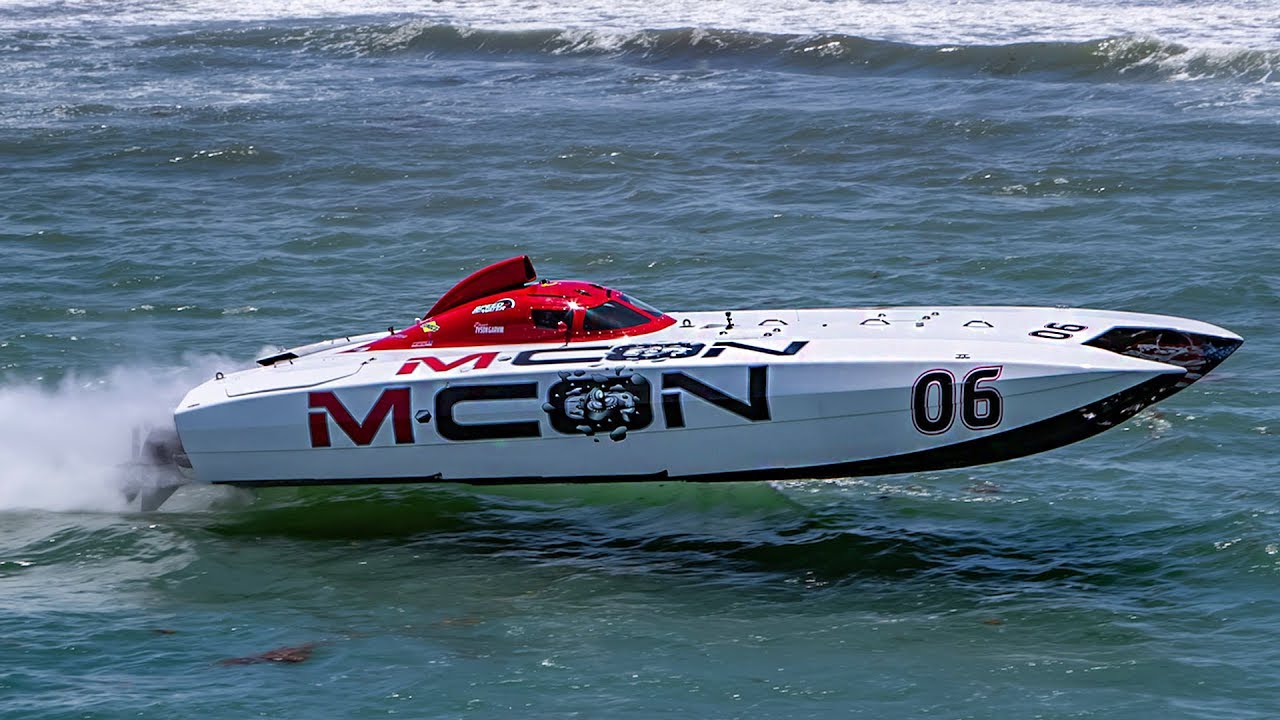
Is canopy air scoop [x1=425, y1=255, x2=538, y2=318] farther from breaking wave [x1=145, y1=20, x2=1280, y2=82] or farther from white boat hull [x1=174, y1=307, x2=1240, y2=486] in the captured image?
breaking wave [x1=145, y1=20, x2=1280, y2=82]

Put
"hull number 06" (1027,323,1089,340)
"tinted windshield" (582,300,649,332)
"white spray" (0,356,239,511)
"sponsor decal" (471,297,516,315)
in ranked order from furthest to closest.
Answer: "white spray" (0,356,239,511) → "sponsor decal" (471,297,516,315) → "tinted windshield" (582,300,649,332) → "hull number 06" (1027,323,1089,340)

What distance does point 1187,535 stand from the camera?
12.7m

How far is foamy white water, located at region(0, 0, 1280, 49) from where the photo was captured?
3052 centimetres

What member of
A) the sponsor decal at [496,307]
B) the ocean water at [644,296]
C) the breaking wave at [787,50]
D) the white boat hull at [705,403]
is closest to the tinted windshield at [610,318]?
the white boat hull at [705,403]

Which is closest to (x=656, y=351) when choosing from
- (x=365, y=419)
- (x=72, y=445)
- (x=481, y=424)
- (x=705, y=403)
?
(x=705, y=403)

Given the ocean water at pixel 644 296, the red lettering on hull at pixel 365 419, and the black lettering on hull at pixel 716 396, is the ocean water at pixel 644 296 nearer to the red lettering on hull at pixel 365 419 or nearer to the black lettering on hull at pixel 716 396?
the red lettering on hull at pixel 365 419

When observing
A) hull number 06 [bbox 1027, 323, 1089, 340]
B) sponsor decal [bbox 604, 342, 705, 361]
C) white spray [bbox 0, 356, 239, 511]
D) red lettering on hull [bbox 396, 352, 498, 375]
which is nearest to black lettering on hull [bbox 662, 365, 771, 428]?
sponsor decal [bbox 604, 342, 705, 361]

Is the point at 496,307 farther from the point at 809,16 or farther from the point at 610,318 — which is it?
the point at 809,16

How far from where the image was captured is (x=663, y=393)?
491 inches

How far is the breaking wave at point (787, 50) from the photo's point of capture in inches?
1105

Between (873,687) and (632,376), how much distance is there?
3327mm

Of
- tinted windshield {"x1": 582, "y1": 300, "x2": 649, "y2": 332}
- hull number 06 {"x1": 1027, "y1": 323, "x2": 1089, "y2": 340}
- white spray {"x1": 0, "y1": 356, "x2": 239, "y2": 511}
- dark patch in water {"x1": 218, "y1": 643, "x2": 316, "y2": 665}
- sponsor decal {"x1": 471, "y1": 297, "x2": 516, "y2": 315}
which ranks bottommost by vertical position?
dark patch in water {"x1": 218, "y1": 643, "x2": 316, "y2": 665}

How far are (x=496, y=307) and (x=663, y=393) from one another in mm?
1887

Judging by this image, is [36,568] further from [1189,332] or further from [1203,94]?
[1203,94]
